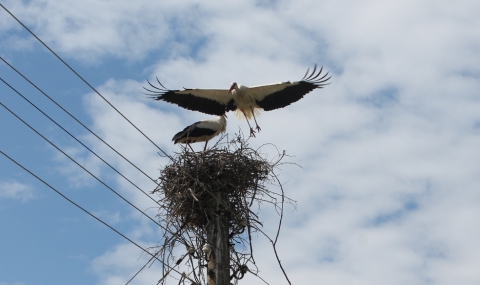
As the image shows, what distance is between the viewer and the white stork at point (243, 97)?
11078mm

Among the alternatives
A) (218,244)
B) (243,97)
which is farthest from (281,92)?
(218,244)

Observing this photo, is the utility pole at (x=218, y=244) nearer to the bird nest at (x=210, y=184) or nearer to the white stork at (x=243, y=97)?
the bird nest at (x=210, y=184)

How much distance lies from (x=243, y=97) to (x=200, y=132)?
143 centimetres

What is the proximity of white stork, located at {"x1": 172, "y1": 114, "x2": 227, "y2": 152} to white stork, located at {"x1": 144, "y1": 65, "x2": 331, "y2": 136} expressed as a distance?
0.88m

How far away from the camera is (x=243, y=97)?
442 inches

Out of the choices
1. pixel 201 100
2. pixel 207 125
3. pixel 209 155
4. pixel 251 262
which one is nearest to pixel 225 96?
pixel 201 100

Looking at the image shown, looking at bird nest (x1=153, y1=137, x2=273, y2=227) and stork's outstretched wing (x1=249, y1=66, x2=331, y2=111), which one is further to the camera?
stork's outstretched wing (x1=249, y1=66, x2=331, y2=111)

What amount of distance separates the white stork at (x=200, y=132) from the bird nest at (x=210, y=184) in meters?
2.02

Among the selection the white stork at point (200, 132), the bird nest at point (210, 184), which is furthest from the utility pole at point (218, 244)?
the white stork at point (200, 132)

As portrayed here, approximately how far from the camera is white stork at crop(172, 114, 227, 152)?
9.99 meters

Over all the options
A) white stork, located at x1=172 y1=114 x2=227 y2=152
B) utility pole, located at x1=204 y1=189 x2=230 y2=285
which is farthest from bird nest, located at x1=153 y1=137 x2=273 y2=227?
white stork, located at x1=172 y1=114 x2=227 y2=152

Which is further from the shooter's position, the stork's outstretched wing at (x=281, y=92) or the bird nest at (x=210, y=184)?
the stork's outstretched wing at (x=281, y=92)

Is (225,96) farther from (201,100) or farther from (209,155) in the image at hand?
(209,155)

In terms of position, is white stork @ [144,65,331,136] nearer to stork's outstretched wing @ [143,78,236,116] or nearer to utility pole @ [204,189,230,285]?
stork's outstretched wing @ [143,78,236,116]
